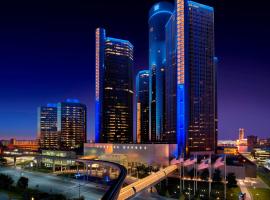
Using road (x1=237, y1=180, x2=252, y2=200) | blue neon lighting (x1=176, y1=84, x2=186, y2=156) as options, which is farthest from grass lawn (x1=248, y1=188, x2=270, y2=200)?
blue neon lighting (x1=176, y1=84, x2=186, y2=156)

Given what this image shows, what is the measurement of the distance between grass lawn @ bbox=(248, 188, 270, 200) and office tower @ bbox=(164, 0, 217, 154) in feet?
169

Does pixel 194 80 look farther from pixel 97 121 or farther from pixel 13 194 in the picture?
pixel 13 194

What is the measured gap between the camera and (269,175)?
108125mm

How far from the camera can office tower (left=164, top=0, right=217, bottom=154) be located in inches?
5157

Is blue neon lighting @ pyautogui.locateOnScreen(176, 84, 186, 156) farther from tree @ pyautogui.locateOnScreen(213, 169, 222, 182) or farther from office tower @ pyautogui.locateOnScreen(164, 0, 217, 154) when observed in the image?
tree @ pyautogui.locateOnScreen(213, 169, 222, 182)

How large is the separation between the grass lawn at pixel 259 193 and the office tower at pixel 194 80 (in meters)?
51.6

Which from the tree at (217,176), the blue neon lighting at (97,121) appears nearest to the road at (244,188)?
the tree at (217,176)

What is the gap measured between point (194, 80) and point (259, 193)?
7654cm

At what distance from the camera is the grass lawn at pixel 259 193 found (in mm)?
68119

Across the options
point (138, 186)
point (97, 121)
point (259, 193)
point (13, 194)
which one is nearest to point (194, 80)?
point (97, 121)

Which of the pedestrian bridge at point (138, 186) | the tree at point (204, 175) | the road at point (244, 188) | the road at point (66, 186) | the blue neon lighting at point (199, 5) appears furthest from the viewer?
the blue neon lighting at point (199, 5)

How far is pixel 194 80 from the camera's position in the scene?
464ft

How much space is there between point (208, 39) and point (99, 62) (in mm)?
70496

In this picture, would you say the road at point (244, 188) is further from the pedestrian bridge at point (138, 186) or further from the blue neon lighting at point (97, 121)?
the blue neon lighting at point (97, 121)
